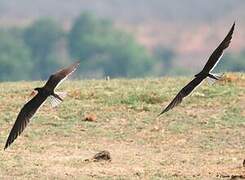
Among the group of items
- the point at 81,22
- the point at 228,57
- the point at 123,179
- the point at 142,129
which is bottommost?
the point at 123,179

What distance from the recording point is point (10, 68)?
107562mm

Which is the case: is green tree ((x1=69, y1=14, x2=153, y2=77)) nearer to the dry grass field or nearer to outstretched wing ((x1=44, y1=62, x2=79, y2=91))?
the dry grass field

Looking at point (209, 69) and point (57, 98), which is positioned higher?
point (209, 69)

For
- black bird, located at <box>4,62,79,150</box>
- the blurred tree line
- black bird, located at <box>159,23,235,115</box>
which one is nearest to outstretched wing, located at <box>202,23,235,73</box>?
black bird, located at <box>159,23,235,115</box>

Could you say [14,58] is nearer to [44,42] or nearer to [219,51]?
[44,42]

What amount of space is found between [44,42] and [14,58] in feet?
A: 40.8

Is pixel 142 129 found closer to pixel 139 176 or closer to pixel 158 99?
pixel 158 99

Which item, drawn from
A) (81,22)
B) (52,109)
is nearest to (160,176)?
(52,109)

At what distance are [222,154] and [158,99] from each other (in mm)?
3676

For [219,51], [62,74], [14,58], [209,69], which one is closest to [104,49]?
[14,58]

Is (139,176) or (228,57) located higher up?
(228,57)

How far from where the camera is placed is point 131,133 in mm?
15914

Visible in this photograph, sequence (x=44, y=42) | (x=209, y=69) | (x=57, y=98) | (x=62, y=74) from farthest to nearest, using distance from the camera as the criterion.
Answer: (x=44, y=42)
(x=209, y=69)
(x=57, y=98)
(x=62, y=74)

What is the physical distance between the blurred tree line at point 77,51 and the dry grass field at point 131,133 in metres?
86.6
